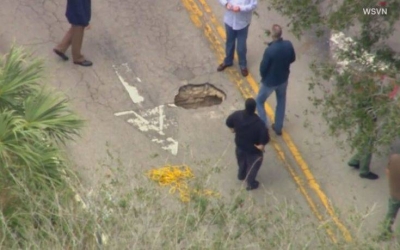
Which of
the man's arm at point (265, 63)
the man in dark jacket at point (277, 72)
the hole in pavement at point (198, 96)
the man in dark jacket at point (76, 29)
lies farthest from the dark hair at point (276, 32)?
the man in dark jacket at point (76, 29)

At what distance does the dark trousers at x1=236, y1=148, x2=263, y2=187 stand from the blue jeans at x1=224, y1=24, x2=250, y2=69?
2.57m

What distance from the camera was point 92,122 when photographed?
14992 mm

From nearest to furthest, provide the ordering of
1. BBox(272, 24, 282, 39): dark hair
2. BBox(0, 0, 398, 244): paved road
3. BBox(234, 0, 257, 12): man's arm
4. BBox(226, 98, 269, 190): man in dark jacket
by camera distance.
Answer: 1. BBox(226, 98, 269, 190): man in dark jacket
2. BBox(272, 24, 282, 39): dark hair
3. BBox(0, 0, 398, 244): paved road
4. BBox(234, 0, 257, 12): man's arm

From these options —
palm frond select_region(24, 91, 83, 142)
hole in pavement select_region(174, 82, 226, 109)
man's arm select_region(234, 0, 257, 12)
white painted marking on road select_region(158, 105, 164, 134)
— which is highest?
palm frond select_region(24, 91, 83, 142)

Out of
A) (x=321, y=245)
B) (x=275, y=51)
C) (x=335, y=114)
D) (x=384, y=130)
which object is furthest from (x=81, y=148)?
(x=321, y=245)

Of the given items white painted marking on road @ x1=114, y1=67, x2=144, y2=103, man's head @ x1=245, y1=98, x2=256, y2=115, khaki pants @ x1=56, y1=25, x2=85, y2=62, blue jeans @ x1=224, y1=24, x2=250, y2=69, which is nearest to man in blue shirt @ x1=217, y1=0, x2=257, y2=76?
blue jeans @ x1=224, y1=24, x2=250, y2=69

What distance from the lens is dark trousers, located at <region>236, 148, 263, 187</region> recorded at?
13.6 m

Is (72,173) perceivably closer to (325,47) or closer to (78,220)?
(78,220)

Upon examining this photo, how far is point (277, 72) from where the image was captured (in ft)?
47.1

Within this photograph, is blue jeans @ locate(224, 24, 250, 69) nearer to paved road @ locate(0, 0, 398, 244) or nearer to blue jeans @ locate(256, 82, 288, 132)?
paved road @ locate(0, 0, 398, 244)

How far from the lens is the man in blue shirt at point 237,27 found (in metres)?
15.3

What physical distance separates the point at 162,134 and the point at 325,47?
3329 mm

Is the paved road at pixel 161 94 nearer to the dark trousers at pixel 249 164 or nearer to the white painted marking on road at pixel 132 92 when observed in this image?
the white painted marking on road at pixel 132 92

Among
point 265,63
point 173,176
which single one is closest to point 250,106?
point 265,63
